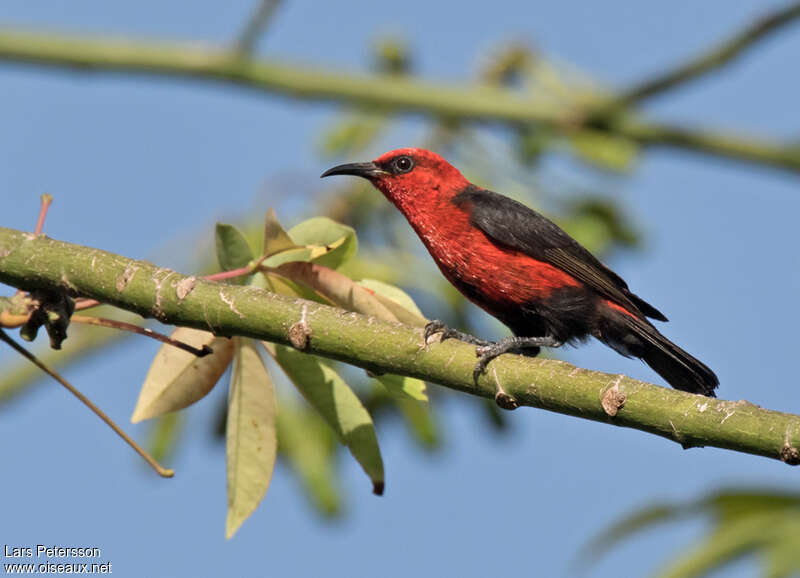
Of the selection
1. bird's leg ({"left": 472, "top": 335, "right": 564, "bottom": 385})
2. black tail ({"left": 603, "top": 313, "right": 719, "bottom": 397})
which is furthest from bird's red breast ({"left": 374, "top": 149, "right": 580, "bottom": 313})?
black tail ({"left": 603, "top": 313, "right": 719, "bottom": 397})

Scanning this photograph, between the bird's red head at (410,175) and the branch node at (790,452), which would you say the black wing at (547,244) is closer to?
the bird's red head at (410,175)

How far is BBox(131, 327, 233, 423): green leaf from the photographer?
277cm

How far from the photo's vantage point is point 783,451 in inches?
88.0

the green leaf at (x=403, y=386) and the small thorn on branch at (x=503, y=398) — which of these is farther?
the green leaf at (x=403, y=386)

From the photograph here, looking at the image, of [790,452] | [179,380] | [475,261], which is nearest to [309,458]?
[475,261]

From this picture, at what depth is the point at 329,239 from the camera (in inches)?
113

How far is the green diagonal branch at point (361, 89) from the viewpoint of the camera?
461 centimetres

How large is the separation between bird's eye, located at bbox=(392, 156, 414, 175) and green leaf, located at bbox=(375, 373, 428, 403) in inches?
83.8

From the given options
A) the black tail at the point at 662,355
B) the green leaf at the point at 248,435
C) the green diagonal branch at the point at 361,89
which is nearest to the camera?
the green leaf at the point at 248,435

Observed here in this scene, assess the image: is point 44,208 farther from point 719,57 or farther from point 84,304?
point 719,57

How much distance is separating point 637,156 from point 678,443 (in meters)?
2.94

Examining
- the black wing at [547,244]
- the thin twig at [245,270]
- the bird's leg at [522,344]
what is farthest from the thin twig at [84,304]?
the black wing at [547,244]

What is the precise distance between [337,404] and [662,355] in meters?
1.83

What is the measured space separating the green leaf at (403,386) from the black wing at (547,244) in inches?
64.1
